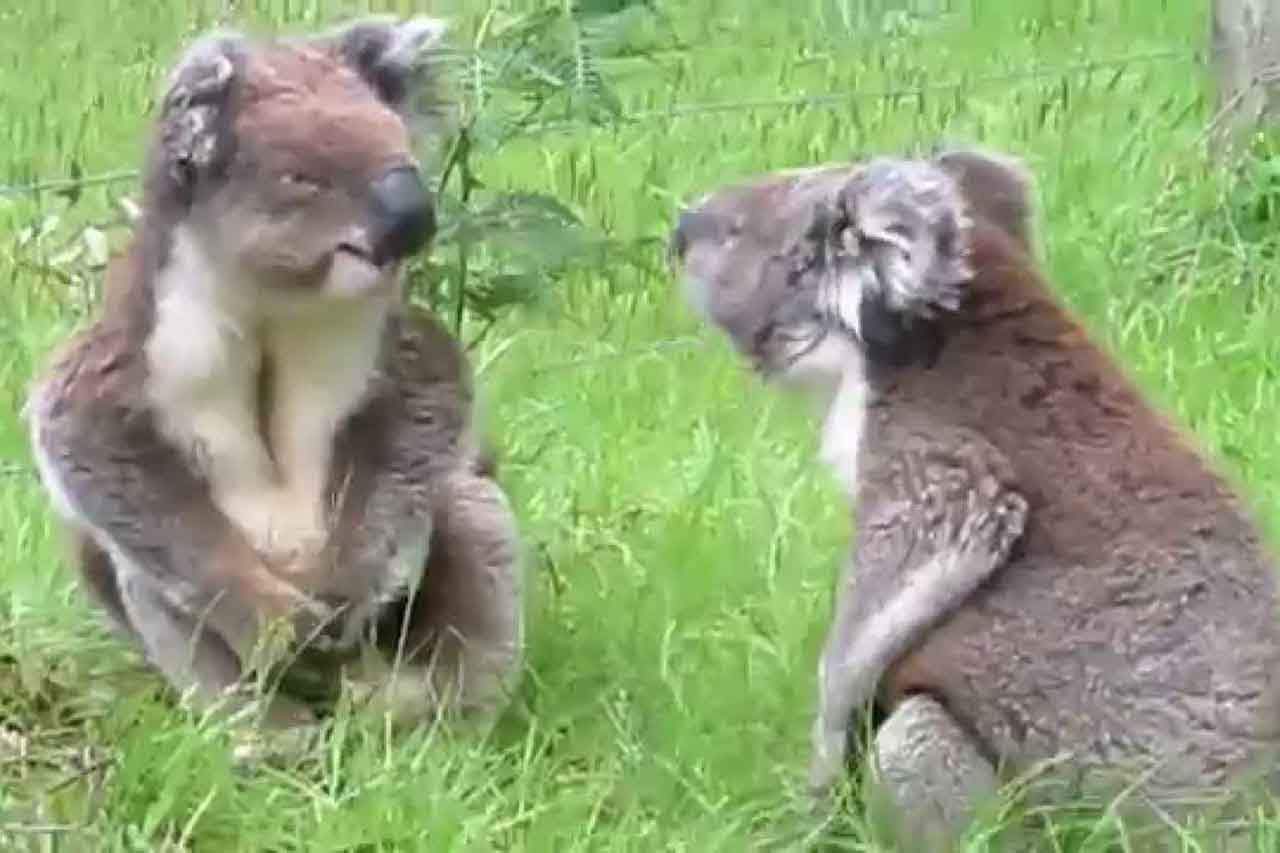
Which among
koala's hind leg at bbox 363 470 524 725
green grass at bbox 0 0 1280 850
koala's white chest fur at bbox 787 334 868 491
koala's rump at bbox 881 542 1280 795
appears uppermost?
koala's white chest fur at bbox 787 334 868 491

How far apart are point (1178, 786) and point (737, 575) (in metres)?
1.38

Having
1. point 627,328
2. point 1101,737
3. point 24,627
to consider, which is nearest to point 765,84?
point 627,328

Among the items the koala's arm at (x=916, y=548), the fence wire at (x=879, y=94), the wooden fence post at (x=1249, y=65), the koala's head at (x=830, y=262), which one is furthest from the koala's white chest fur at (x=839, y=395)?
the wooden fence post at (x=1249, y=65)

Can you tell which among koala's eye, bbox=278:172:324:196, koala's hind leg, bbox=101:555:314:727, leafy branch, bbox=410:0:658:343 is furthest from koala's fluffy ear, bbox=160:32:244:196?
koala's hind leg, bbox=101:555:314:727

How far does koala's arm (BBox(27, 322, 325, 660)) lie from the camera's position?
188 inches

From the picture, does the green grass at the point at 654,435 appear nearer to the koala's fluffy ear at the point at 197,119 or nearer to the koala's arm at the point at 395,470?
the koala's arm at the point at 395,470

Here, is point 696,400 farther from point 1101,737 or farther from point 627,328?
point 1101,737

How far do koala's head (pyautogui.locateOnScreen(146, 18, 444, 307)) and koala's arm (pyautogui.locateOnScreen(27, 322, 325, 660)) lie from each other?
0.90 feet

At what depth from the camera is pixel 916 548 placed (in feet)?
14.9

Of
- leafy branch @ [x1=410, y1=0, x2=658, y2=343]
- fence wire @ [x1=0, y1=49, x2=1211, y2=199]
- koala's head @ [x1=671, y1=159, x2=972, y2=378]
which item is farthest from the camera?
fence wire @ [x1=0, y1=49, x2=1211, y2=199]

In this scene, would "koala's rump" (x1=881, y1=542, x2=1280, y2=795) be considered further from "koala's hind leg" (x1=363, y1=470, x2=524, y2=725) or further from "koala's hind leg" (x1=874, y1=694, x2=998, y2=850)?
"koala's hind leg" (x1=363, y1=470, x2=524, y2=725)

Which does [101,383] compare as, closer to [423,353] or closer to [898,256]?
[423,353]

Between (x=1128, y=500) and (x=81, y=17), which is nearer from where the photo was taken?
(x=1128, y=500)

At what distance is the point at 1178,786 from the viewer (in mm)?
4441
